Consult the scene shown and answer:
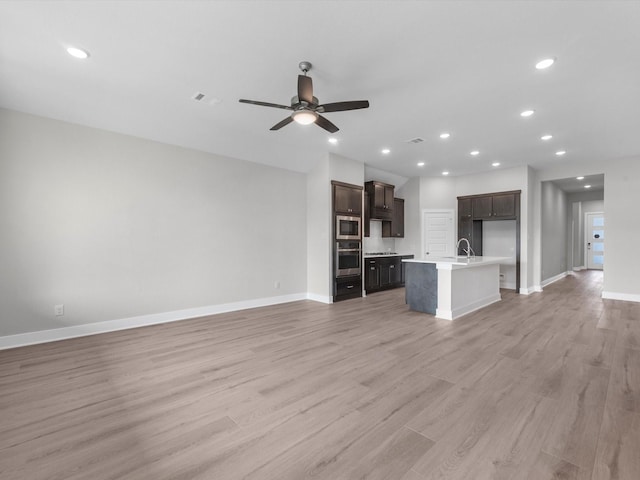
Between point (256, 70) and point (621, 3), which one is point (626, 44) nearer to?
point (621, 3)

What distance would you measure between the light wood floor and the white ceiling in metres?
2.99

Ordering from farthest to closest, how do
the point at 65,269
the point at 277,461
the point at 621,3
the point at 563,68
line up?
the point at 65,269 → the point at 563,68 → the point at 621,3 → the point at 277,461

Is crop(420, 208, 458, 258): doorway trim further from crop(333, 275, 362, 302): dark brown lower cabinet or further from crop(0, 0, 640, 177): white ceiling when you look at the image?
crop(0, 0, 640, 177): white ceiling

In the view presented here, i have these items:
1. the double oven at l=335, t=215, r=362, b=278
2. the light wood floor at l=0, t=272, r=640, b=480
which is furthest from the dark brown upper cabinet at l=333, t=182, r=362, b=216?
the light wood floor at l=0, t=272, r=640, b=480

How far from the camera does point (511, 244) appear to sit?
7.63 metres

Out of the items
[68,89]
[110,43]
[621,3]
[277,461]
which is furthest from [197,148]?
[621,3]

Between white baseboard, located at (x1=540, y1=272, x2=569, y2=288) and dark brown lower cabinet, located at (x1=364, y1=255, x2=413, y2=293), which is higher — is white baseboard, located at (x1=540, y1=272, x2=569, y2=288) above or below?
below

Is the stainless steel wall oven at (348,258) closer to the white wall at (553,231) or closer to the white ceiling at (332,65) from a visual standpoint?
the white ceiling at (332,65)

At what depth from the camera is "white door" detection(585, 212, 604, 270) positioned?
11.8 m

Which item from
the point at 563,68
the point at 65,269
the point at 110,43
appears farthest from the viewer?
the point at 65,269

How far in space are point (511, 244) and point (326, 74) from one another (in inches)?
274

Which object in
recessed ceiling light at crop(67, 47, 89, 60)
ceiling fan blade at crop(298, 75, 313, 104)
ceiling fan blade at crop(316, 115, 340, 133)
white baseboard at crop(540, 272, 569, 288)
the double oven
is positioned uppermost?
recessed ceiling light at crop(67, 47, 89, 60)

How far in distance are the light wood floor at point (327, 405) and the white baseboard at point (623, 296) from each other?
2.82 meters

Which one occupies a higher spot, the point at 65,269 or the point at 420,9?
the point at 420,9
